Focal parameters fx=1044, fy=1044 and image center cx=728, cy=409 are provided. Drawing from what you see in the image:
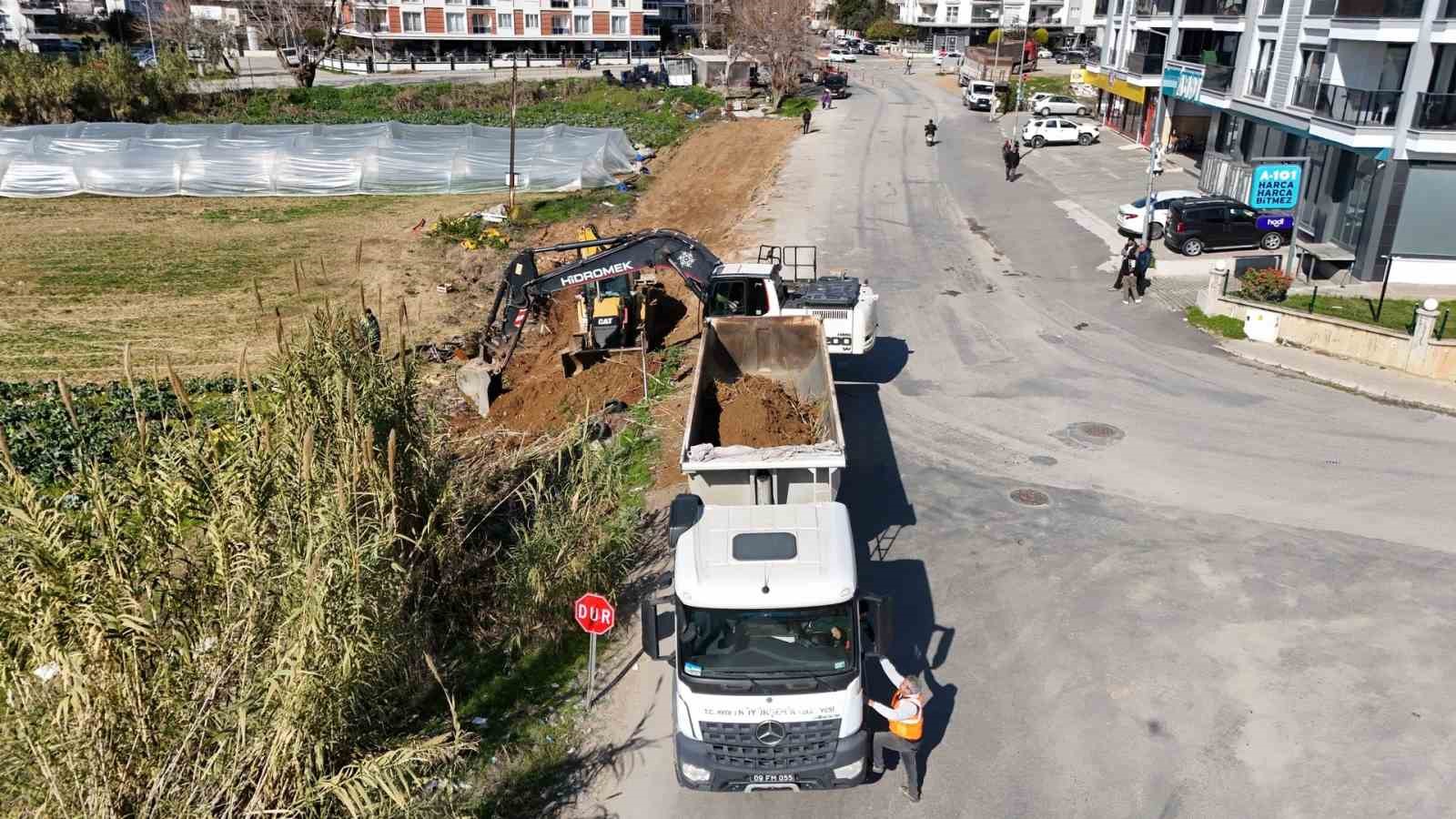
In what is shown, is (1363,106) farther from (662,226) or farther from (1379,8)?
(662,226)

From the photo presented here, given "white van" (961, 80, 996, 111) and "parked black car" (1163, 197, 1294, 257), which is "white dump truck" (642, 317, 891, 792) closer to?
"parked black car" (1163, 197, 1294, 257)

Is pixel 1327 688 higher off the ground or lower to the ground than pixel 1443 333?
lower

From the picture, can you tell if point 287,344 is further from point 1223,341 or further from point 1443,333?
point 1443,333

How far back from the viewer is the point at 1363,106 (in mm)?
27156

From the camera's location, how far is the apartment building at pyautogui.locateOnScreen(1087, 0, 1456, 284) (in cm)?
2631

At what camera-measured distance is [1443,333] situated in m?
22.1

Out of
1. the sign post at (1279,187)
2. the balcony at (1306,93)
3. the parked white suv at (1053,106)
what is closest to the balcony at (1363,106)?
the balcony at (1306,93)

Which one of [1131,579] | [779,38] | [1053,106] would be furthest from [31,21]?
[1131,579]

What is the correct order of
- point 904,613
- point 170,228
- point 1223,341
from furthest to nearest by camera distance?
point 170,228
point 1223,341
point 904,613

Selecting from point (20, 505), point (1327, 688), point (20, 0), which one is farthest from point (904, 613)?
point (20, 0)

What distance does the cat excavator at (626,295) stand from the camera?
2002 centimetres

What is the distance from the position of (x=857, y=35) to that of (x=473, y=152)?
3745 inches

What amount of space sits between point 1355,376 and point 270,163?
38.7m

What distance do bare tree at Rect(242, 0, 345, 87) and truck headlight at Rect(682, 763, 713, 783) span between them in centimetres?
7289
